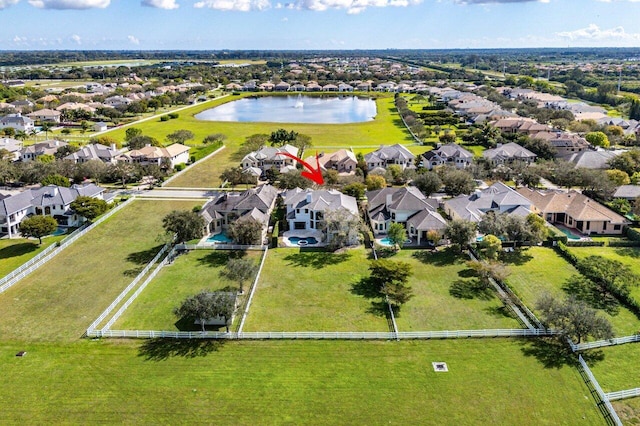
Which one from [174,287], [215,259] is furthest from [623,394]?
[215,259]

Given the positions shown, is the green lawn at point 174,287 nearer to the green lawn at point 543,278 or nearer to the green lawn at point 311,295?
the green lawn at point 311,295

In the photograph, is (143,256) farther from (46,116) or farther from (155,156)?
(46,116)

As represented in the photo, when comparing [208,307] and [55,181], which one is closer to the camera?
[208,307]

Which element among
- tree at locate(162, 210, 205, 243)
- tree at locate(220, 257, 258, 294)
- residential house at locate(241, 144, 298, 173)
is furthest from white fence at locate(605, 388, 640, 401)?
residential house at locate(241, 144, 298, 173)

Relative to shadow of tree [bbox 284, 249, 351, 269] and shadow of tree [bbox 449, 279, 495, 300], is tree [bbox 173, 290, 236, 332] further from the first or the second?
shadow of tree [bbox 449, 279, 495, 300]

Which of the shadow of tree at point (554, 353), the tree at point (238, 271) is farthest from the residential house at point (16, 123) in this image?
the shadow of tree at point (554, 353)
